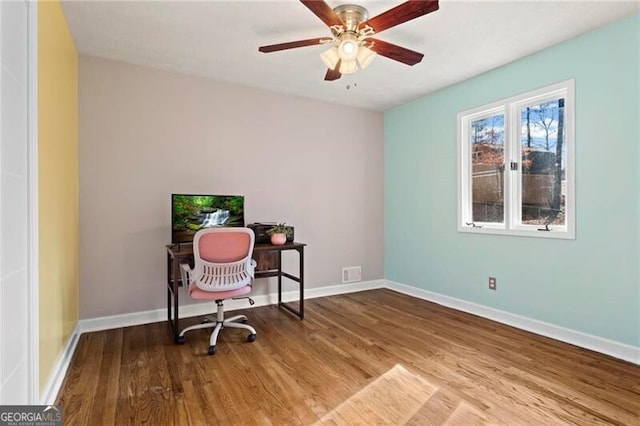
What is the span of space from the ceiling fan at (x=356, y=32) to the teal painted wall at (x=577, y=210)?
54.7 inches

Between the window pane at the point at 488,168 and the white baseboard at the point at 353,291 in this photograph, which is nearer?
the white baseboard at the point at 353,291

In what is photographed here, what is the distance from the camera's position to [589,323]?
8.66ft

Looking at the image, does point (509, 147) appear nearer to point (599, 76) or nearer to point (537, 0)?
point (599, 76)

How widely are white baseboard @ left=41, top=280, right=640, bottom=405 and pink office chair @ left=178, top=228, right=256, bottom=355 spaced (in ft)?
2.31

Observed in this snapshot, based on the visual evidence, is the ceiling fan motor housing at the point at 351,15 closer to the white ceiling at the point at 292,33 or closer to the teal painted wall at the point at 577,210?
the white ceiling at the point at 292,33

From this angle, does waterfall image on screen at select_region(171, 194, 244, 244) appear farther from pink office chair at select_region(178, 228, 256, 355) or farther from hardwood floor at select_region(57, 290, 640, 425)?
hardwood floor at select_region(57, 290, 640, 425)

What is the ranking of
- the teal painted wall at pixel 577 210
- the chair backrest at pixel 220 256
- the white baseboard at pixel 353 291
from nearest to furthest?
the white baseboard at pixel 353 291
the teal painted wall at pixel 577 210
the chair backrest at pixel 220 256

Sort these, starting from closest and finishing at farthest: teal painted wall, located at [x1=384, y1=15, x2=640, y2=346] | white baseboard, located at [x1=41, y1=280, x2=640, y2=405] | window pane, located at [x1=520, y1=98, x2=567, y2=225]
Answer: white baseboard, located at [x1=41, y1=280, x2=640, y2=405]
teal painted wall, located at [x1=384, y1=15, x2=640, y2=346]
window pane, located at [x1=520, y1=98, x2=567, y2=225]

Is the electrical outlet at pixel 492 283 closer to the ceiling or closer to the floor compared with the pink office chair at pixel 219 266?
closer to the floor

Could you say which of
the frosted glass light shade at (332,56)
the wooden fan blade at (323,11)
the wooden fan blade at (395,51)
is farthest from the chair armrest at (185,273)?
the wooden fan blade at (395,51)

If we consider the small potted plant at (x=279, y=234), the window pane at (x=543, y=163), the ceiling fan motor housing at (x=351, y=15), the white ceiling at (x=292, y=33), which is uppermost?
the white ceiling at (x=292, y=33)

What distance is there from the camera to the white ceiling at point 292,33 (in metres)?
2.29

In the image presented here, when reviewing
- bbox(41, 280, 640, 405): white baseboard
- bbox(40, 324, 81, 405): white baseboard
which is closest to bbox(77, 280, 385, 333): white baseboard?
bbox(41, 280, 640, 405): white baseboard

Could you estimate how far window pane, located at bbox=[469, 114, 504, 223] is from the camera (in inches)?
133
